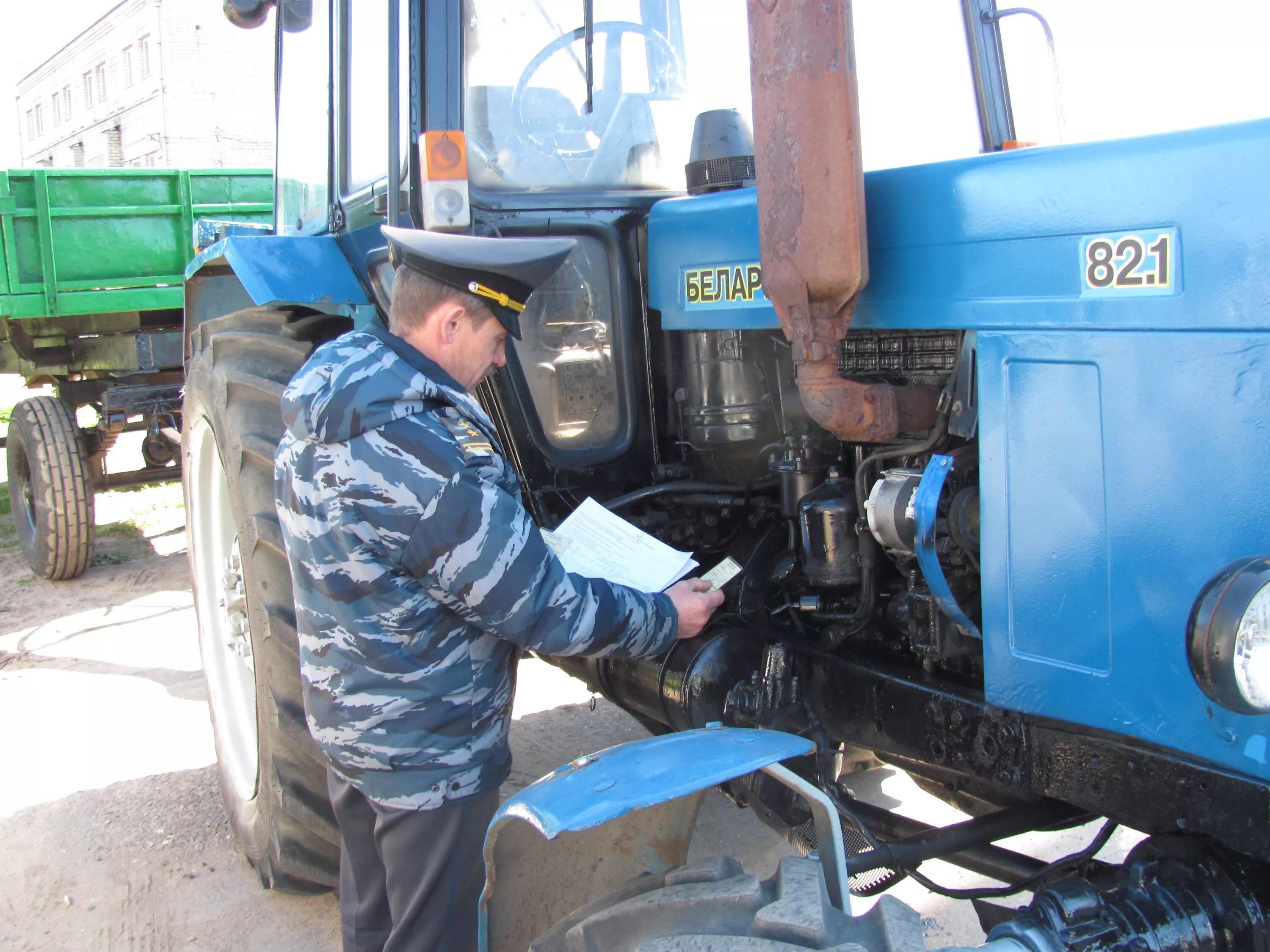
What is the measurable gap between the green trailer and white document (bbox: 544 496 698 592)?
4.01m

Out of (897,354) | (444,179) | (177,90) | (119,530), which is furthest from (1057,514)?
(177,90)

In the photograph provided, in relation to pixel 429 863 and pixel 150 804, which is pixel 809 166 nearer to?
pixel 429 863

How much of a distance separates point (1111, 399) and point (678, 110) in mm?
1458

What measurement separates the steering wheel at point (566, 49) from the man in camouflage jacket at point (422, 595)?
0.81m

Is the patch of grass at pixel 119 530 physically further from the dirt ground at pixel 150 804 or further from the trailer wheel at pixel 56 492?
the dirt ground at pixel 150 804

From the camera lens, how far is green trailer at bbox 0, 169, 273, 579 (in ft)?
18.4

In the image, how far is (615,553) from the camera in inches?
79.7

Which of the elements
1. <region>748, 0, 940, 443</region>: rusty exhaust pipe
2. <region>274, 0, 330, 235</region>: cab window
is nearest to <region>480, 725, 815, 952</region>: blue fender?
<region>748, 0, 940, 443</region>: rusty exhaust pipe

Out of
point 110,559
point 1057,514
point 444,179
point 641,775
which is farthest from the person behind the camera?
point 110,559

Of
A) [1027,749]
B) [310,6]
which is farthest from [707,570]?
[310,6]

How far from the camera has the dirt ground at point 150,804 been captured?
2633mm

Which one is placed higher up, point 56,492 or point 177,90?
point 177,90

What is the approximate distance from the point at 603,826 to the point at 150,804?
212 cm

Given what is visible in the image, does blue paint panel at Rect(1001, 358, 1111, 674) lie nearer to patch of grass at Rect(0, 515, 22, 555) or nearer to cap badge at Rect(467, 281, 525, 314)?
cap badge at Rect(467, 281, 525, 314)
